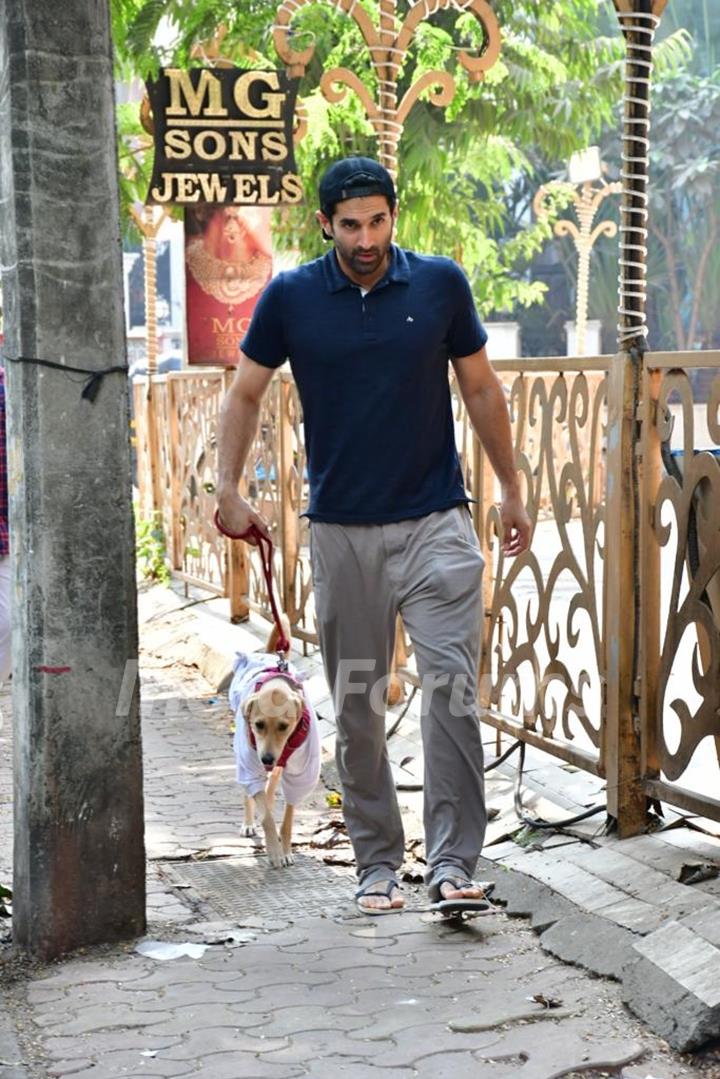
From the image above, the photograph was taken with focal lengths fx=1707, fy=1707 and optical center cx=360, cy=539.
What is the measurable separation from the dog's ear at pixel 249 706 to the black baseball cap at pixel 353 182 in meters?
2.03

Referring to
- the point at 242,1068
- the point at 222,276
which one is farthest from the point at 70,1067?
the point at 222,276

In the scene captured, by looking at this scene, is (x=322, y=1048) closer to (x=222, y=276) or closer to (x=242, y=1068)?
(x=242, y=1068)

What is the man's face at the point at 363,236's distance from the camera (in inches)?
197

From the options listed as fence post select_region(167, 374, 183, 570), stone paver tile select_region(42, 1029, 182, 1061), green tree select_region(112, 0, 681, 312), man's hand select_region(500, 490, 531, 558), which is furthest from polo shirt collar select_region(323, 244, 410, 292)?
green tree select_region(112, 0, 681, 312)

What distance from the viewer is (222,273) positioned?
555 inches

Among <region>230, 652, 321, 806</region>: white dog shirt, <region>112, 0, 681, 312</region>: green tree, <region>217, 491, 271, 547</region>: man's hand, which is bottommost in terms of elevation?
<region>230, 652, 321, 806</region>: white dog shirt

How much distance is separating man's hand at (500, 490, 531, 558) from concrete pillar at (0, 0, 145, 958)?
1180 mm

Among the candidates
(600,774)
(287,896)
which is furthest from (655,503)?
(287,896)

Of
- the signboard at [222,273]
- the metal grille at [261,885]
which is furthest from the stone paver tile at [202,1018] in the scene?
the signboard at [222,273]

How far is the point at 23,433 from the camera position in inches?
191

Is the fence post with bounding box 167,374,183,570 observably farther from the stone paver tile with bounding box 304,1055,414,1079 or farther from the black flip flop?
the stone paver tile with bounding box 304,1055,414,1079

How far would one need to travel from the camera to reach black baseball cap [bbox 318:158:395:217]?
4.98 meters

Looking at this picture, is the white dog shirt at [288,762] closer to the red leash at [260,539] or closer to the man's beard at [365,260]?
the red leash at [260,539]

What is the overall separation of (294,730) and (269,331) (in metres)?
1.81
